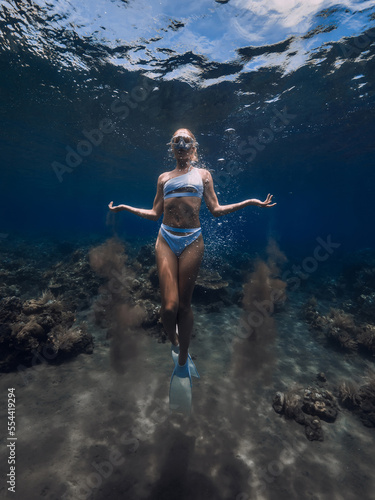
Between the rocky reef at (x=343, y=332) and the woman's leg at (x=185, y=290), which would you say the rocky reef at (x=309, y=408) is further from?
the rocky reef at (x=343, y=332)

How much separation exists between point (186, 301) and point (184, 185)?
81.6 inches

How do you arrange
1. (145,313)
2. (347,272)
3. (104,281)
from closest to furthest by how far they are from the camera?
(145,313) → (104,281) → (347,272)

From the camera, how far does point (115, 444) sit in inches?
141

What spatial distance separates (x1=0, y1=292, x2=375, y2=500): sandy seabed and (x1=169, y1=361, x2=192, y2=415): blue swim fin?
585mm

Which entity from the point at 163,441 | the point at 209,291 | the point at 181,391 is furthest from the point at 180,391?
the point at 209,291

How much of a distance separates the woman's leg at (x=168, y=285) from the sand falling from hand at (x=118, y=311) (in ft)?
9.61

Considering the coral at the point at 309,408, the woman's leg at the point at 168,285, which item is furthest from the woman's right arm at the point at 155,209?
the coral at the point at 309,408

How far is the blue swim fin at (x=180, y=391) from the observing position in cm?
375

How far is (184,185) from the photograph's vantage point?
13.2ft

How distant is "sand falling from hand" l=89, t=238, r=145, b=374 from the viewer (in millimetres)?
6215

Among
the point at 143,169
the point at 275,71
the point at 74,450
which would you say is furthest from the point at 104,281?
the point at 143,169

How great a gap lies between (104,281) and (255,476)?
9.40 meters

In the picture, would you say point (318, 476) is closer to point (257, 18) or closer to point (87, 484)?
point (87, 484)

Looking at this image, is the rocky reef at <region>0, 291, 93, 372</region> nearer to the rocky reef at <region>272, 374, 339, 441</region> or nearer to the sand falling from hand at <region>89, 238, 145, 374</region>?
the sand falling from hand at <region>89, 238, 145, 374</region>
